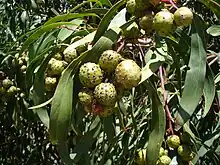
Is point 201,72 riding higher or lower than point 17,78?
higher

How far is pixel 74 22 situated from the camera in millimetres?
1520

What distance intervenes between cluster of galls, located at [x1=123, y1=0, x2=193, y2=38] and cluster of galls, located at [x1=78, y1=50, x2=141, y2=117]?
96mm

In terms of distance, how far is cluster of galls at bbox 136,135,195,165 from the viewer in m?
1.59

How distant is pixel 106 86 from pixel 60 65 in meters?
0.29

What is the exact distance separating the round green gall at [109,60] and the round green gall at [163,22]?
11cm

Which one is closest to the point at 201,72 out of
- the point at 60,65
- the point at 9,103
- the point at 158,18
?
the point at 158,18

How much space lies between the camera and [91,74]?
1.12m

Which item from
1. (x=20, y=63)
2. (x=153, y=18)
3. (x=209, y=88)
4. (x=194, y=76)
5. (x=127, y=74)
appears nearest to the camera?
(x=127, y=74)

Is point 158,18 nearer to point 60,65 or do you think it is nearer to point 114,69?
point 114,69

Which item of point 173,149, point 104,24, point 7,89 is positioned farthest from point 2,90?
point 104,24

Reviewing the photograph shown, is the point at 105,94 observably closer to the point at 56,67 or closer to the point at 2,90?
the point at 56,67

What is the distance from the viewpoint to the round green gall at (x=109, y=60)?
3.74 ft

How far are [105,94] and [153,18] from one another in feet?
0.74

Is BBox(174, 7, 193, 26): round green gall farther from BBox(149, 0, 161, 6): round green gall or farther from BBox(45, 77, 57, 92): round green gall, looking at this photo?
BBox(45, 77, 57, 92): round green gall
